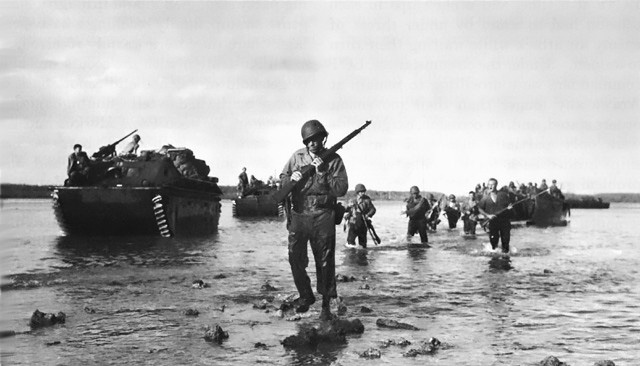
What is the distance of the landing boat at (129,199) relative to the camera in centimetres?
2170

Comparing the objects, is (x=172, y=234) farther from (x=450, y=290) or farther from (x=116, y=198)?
(x=450, y=290)

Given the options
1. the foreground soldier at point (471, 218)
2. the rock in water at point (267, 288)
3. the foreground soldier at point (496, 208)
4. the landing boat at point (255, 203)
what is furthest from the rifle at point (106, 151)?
the landing boat at point (255, 203)

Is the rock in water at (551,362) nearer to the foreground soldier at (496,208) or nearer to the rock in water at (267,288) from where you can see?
the rock in water at (267,288)

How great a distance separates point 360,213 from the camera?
1856 cm

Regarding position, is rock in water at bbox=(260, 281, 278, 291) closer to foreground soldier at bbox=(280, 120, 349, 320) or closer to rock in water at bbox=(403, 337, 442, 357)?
foreground soldier at bbox=(280, 120, 349, 320)

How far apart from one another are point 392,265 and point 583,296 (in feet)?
16.6

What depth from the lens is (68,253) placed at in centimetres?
1750

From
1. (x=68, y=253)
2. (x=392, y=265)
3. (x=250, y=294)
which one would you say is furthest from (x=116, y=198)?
(x=250, y=294)

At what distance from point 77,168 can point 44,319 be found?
1583 centimetres

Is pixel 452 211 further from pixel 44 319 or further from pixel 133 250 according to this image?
pixel 44 319

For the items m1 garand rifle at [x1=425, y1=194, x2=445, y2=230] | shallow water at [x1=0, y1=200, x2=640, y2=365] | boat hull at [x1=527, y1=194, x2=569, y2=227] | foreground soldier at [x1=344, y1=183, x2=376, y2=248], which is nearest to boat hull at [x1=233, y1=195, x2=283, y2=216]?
m1 garand rifle at [x1=425, y1=194, x2=445, y2=230]

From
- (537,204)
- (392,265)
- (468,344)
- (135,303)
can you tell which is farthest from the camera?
(537,204)

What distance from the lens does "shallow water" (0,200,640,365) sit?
6.16 metres

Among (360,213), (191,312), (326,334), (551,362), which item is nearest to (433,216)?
(360,213)
